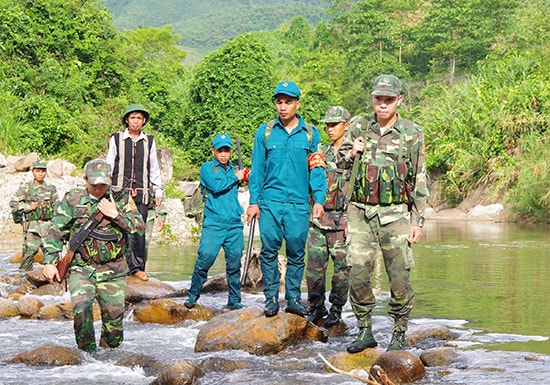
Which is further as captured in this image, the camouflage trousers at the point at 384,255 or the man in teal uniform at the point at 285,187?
the man in teal uniform at the point at 285,187

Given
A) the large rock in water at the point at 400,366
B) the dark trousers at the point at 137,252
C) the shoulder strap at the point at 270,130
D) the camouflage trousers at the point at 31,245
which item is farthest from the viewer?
the camouflage trousers at the point at 31,245

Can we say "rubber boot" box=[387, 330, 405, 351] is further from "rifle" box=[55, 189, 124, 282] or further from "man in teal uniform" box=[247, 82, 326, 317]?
"rifle" box=[55, 189, 124, 282]

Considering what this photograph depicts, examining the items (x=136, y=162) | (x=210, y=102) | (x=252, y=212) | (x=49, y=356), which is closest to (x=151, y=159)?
(x=136, y=162)

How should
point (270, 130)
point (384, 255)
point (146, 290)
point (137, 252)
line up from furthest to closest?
1. point (137, 252)
2. point (146, 290)
3. point (270, 130)
4. point (384, 255)

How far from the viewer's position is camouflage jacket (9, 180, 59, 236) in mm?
13258

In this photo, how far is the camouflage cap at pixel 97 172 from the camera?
7012 millimetres

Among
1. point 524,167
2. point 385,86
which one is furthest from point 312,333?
point 524,167

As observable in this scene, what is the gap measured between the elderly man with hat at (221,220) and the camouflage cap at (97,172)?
7.10 feet

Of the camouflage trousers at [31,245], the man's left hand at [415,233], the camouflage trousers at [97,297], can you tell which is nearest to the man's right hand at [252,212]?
the camouflage trousers at [97,297]

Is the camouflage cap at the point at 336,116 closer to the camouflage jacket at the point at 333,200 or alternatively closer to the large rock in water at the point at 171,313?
the camouflage jacket at the point at 333,200

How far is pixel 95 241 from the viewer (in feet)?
23.4

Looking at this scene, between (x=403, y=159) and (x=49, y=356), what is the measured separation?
125 inches

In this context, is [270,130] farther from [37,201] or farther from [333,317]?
[37,201]

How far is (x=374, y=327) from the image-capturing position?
871cm
